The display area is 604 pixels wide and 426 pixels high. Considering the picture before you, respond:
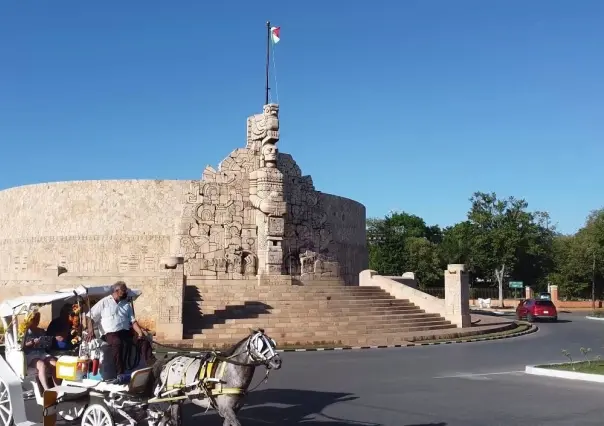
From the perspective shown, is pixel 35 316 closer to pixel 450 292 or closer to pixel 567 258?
pixel 450 292

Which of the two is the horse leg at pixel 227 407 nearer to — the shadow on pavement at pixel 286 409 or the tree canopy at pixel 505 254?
the shadow on pavement at pixel 286 409

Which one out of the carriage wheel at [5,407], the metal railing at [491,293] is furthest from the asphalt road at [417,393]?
the metal railing at [491,293]

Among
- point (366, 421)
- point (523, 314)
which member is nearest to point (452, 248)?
point (523, 314)

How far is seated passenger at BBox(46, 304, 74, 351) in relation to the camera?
8604 mm

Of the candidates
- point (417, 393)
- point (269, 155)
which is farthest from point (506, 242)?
point (417, 393)

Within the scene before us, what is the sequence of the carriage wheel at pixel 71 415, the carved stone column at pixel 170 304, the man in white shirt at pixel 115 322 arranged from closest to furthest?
the man in white shirt at pixel 115 322 < the carriage wheel at pixel 71 415 < the carved stone column at pixel 170 304

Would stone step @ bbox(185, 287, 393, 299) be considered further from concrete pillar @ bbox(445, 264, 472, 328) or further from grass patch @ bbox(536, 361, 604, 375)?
grass patch @ bbox(536, 361, 604, 375)

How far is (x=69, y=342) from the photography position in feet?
28.6

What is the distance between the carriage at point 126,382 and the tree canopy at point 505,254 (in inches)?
1788

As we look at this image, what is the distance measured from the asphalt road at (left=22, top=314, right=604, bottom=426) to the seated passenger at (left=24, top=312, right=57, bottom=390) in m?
1.96

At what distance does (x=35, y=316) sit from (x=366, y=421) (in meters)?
4.69

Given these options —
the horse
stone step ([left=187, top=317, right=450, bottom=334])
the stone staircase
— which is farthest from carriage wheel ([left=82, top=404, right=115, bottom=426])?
stone step ([left=187, top=317, right=450, bottom=334])

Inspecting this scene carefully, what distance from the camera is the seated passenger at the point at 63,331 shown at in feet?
28.2

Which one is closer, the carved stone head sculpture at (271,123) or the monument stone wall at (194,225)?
the monument stone wall at (194,225)
